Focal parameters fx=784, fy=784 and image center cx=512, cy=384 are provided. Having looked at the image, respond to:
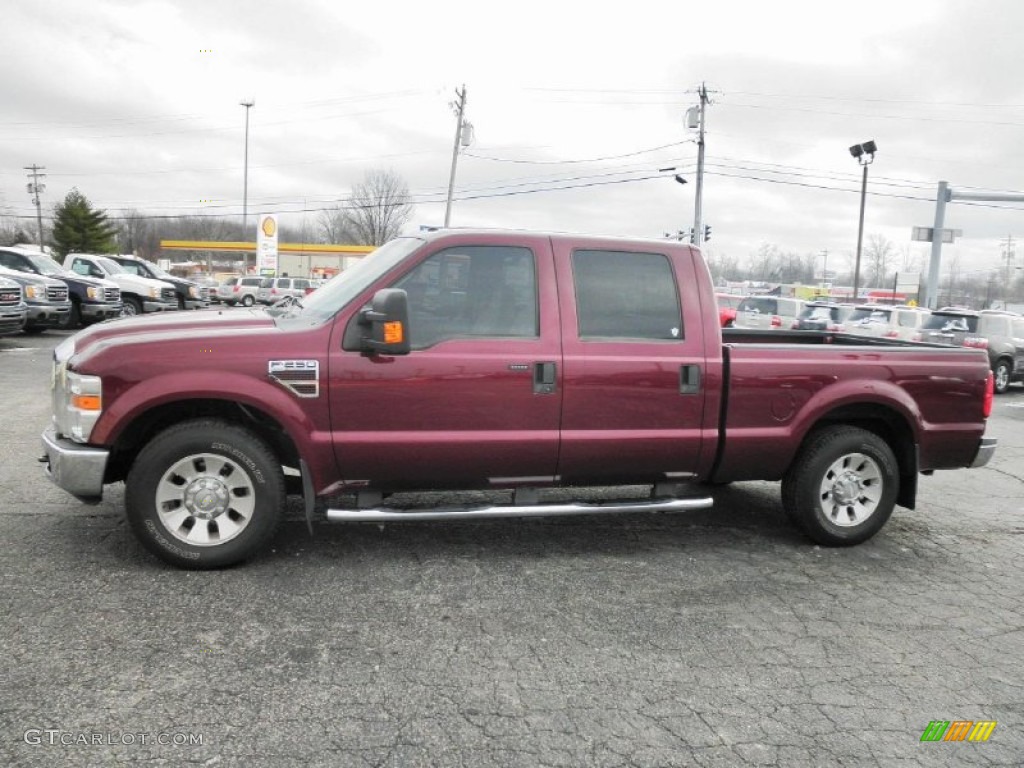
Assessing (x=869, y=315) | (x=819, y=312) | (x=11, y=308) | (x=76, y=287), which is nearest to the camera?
(x=11, y=308)

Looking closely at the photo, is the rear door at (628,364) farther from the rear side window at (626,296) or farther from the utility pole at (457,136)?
the utility pole at (457,136)

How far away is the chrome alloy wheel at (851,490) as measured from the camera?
499 cm

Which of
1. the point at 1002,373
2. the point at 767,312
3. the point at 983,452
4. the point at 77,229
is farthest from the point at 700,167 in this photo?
the point at 77,229

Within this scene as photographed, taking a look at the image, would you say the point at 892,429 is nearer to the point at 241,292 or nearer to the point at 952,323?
the point at 952,323

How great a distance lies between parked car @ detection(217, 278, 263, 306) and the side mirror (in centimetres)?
3728

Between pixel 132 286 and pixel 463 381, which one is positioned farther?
pixel 132 286

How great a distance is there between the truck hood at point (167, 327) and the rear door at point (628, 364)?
1.72 metres

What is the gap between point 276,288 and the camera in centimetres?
3859

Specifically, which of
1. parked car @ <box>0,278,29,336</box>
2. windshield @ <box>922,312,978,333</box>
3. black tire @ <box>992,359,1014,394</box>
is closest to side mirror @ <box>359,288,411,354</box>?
parked car @ <box>0,278,29,336</box>

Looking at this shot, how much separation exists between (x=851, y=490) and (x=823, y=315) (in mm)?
18290

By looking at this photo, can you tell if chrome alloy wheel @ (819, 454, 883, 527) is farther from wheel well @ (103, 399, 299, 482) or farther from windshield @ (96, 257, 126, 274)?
windshield @ (96, 257, 126, 274)

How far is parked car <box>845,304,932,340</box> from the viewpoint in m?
17.9

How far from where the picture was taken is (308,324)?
4.28 metres

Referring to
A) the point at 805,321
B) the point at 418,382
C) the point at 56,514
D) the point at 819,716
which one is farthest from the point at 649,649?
the point at 805,321
